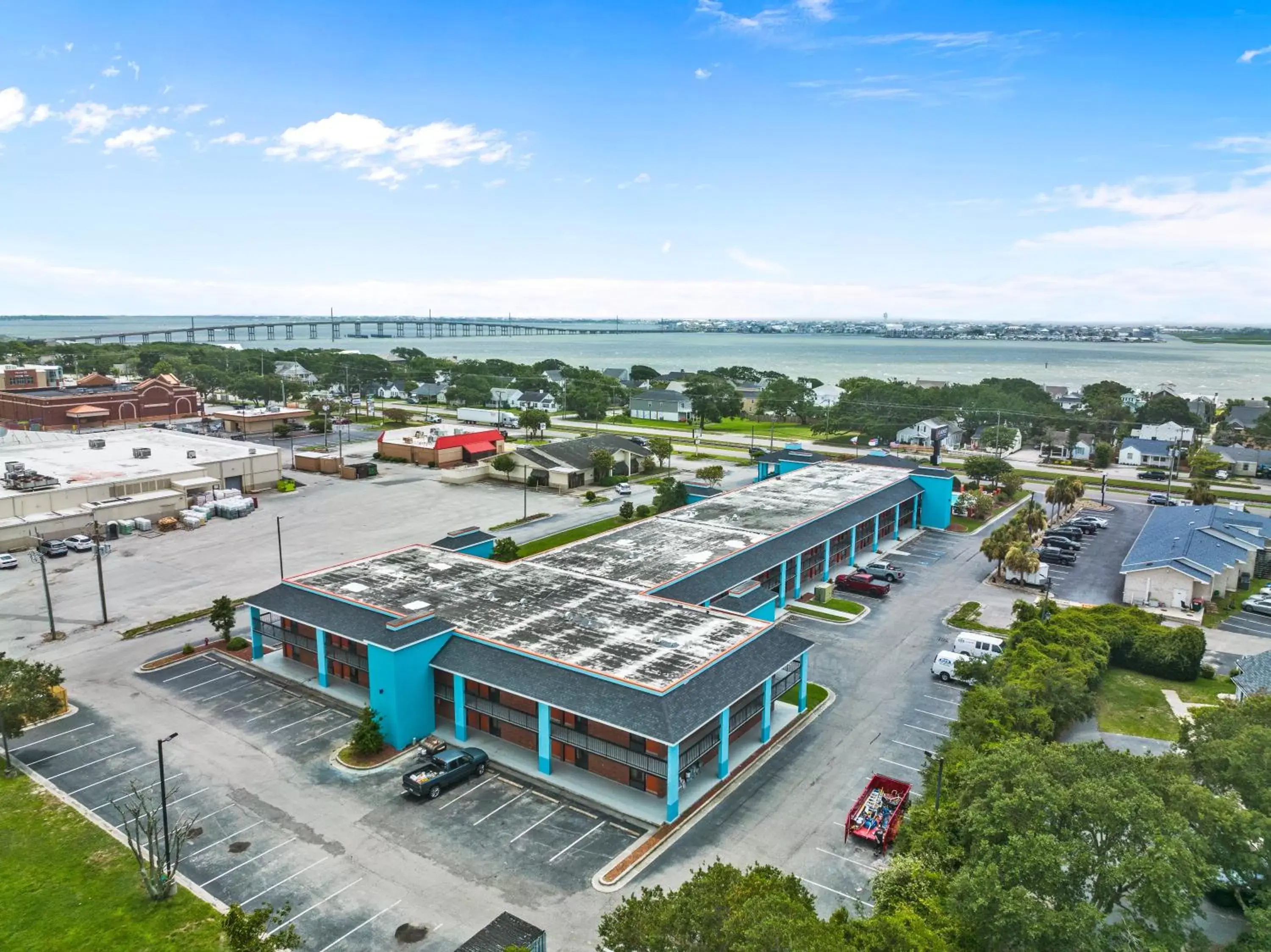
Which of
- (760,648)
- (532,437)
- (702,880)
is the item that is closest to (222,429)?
(532,437)

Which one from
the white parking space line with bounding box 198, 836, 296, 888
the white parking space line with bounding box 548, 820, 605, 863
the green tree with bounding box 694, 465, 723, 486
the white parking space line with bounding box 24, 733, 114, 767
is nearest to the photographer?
the white parking space line with bounding box 198, 836, 296, 888

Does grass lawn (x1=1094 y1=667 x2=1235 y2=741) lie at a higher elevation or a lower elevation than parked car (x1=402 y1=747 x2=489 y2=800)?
lower

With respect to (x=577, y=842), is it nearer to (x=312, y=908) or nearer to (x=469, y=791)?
(x=469, y=791)

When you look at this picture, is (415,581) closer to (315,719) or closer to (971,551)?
(315,719)

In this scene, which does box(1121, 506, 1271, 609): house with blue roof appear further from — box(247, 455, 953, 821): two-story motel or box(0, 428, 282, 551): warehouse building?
box(0, 428, 282, 551): warehouse building

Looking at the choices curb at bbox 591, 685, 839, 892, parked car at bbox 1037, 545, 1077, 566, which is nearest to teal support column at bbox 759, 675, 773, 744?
curb at bbox 591, 685, 839, 892

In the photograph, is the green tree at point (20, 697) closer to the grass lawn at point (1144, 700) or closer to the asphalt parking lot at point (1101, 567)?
the grass lawn at point (1144, 700)
